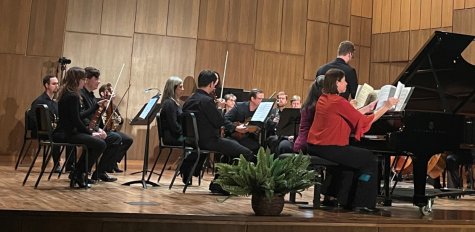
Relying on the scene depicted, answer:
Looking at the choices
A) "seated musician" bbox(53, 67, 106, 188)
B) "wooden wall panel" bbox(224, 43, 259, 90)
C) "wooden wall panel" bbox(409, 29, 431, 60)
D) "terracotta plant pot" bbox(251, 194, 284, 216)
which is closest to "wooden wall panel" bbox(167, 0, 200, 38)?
"wooden wall panel" bbox(224, 43, 259, 90)

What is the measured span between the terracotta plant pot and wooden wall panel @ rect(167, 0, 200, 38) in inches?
239

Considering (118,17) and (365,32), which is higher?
(365,32)

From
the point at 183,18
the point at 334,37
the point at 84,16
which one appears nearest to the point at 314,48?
the point at 334,37

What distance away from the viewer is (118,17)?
9.00 meters

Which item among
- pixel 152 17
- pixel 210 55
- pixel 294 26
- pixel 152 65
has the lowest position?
pixel 152 65

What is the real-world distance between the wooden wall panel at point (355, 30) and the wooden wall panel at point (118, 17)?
432 centimetres

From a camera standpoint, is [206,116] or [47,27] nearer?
[206,116]

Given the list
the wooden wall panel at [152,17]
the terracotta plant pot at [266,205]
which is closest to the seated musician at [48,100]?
the wooden wall panel at [152,17]

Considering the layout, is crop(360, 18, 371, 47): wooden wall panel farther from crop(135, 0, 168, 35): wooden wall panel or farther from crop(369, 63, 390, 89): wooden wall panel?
crop(135, 0, 168, 35): wooden wall panel

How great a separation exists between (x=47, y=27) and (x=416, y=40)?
646cm

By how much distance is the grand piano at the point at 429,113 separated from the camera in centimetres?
419

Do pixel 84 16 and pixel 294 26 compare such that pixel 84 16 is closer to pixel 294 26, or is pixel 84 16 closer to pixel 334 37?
pixel 294 26

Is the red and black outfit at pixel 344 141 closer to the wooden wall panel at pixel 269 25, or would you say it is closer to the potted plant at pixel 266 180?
the potted plant at pixel 266 180

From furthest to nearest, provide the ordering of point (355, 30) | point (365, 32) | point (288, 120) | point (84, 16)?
point (365, 32), point (355, 30), point (84, 16), point (288, 120)
